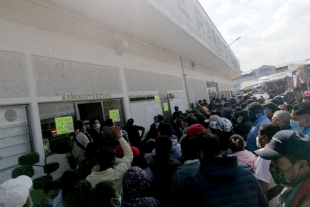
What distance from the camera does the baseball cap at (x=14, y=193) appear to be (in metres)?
1.74

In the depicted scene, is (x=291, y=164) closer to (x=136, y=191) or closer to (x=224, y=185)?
(x=224, y=185)

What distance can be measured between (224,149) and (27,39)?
4.09m

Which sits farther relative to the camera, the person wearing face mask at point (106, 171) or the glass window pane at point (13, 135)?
the glass window pane at point (13, 135)

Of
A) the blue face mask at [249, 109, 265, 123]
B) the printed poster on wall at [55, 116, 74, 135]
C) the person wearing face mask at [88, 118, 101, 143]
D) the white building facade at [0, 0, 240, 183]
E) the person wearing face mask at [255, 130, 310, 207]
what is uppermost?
the white building facade at [0, 0, 240, 183]

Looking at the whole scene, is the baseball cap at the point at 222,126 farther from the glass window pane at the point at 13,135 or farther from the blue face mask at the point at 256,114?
the glass window pane at the point at 13,135

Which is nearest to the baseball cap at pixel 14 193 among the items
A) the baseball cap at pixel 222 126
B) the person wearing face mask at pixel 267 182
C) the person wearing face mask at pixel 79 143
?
the person wearing face mask at pixel 267 182

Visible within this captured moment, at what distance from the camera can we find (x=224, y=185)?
1.84 metres

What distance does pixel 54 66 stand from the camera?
4836 millimetres

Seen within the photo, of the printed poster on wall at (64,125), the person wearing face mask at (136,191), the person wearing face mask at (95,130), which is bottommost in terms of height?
the person wearing face mask at (136,191)

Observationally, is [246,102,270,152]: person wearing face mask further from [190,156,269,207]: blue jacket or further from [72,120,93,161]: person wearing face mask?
[72,120,93,161]: person wearing face mask

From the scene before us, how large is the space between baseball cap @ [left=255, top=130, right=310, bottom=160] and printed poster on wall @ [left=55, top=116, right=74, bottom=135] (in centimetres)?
413

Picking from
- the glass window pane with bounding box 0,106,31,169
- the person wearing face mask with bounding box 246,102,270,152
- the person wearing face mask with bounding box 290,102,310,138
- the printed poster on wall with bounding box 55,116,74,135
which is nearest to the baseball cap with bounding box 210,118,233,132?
the person wearing face mask with bounding box 246,102,270,152

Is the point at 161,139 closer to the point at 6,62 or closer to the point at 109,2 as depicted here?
the point at 6,62

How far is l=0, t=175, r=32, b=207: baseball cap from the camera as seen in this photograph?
174cm
